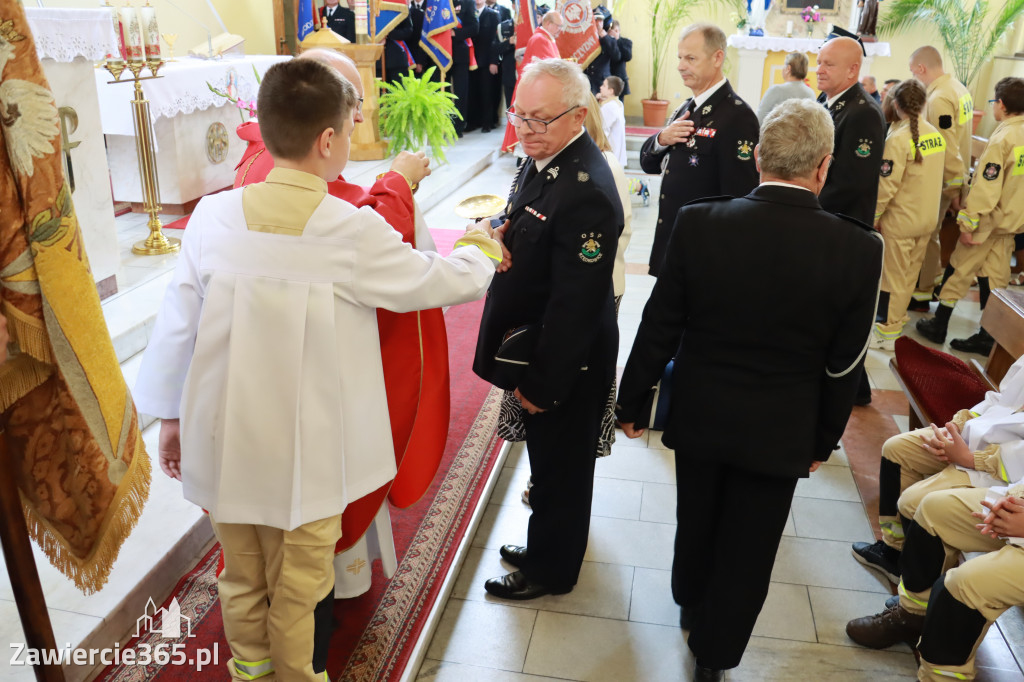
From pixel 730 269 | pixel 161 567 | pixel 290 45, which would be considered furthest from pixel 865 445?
pixel 290 45

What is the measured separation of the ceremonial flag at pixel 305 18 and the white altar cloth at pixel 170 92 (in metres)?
3.95

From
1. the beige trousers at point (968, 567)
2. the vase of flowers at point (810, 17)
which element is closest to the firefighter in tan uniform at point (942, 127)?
the beige trousers at point (968, 567)

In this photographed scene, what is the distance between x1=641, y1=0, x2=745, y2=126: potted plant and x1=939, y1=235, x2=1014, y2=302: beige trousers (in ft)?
24.7

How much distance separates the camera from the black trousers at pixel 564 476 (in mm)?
2359

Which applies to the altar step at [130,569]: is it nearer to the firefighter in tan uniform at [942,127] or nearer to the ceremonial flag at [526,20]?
the firefighter in tan uniform at [942,127]

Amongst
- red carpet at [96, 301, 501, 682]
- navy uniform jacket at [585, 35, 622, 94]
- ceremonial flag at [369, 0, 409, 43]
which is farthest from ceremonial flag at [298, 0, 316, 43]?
red carpet at [96, 301, 501, 682]

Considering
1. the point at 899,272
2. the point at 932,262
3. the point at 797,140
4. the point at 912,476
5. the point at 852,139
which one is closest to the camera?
the point at 797,140

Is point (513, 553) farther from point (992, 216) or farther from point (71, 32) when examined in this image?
point (992, 216)

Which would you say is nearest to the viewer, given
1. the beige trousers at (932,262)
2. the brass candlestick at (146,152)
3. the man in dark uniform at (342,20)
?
the brass candlestick at (146,152)

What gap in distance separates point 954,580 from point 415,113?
6537 millimetres

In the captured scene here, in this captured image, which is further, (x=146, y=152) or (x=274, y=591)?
(x=146, y=152)

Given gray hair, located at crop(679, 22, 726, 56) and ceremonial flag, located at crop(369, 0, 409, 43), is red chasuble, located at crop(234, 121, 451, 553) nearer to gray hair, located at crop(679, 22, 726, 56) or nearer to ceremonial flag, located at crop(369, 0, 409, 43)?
gray hair, located at crop(679, 22, 726, 56)

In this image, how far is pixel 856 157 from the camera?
3680mm

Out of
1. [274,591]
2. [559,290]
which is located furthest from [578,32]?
[274,591]
